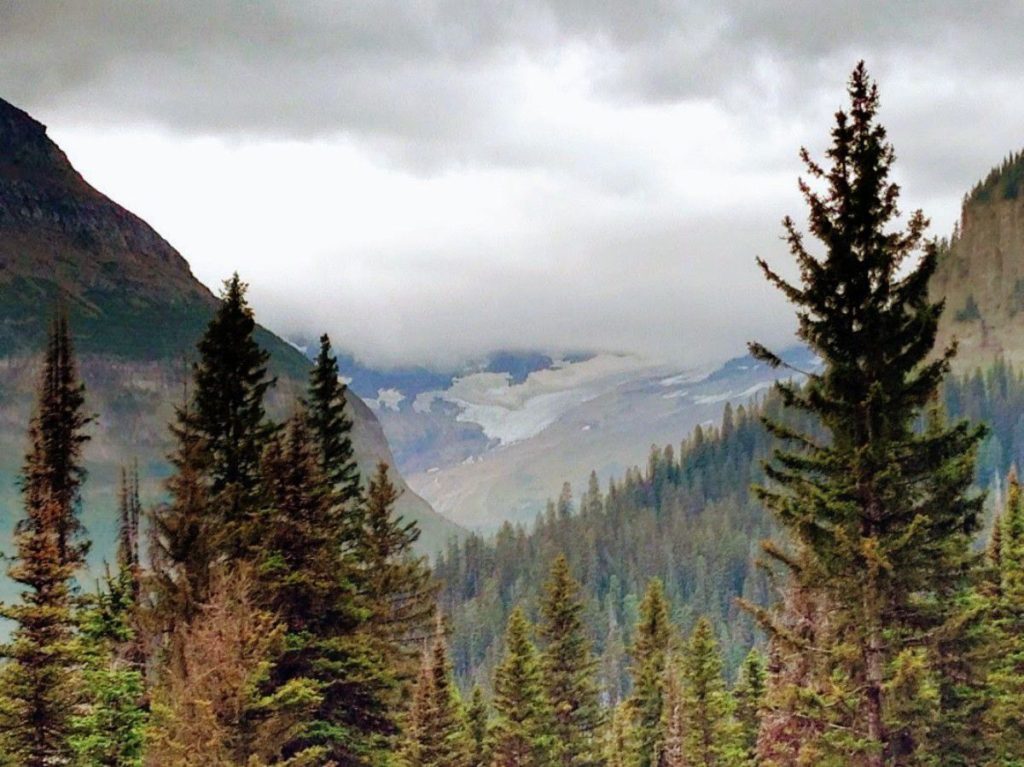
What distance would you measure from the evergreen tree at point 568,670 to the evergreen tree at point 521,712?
2.23m

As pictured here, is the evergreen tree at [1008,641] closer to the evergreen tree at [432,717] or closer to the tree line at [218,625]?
the tree line at [218,625]

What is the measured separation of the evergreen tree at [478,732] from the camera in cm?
6178

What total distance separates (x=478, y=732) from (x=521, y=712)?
14267mm

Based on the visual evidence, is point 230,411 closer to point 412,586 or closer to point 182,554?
point 182,554

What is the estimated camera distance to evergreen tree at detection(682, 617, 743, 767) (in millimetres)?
56781

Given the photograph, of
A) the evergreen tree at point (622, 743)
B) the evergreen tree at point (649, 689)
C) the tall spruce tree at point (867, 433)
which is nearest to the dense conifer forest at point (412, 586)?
the tall spruce tree at point (867, 433)

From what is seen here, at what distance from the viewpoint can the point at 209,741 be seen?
24.9 metres

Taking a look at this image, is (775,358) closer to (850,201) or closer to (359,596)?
(850,201)

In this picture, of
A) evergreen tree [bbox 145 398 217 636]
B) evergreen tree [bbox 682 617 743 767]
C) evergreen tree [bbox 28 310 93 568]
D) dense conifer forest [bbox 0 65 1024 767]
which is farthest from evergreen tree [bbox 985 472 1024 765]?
evergreen tree [bbox 28 310 93 568]

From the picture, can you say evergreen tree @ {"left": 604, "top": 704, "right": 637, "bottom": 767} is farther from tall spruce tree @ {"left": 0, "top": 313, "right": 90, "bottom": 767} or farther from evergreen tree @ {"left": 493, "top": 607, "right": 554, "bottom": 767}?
tall spruce tree @ {"left": 0, "top": 313, "right": 90, "bottom": 767}

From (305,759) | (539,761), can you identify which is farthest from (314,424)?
(539,761)

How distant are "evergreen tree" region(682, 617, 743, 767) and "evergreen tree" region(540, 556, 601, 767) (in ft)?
16.0

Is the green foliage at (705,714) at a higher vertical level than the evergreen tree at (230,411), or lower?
lower

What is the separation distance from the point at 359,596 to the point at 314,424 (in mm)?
8257
